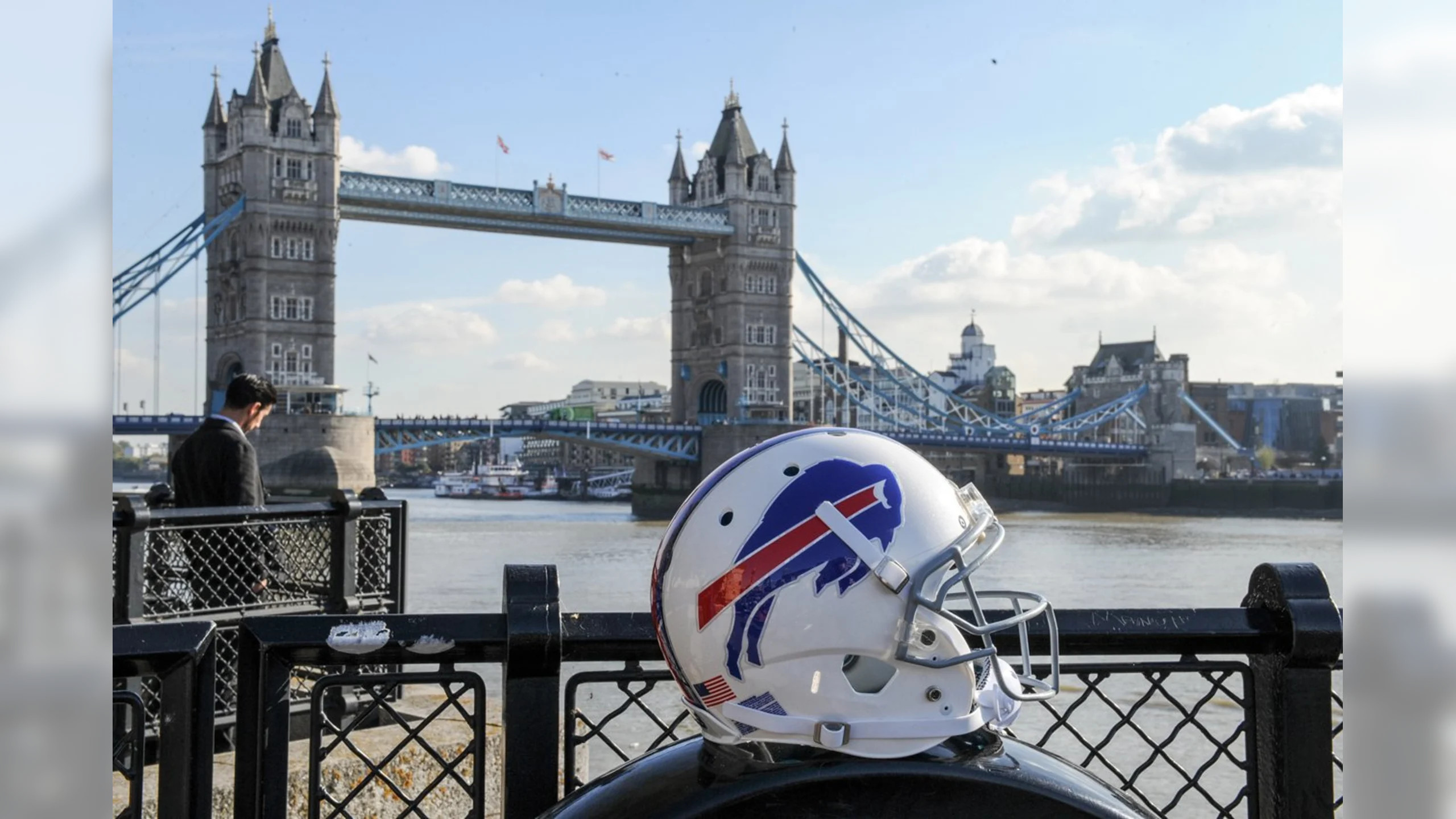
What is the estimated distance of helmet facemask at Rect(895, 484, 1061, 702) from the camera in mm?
1012

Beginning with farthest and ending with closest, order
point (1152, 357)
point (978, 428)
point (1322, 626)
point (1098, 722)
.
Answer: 1. point (1152, 357)
2. point (978, 428)
3. point (1098, 722)
4. point (1322, 626)

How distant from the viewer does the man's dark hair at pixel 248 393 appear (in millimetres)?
3504

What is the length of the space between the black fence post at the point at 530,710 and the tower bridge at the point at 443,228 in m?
31.0

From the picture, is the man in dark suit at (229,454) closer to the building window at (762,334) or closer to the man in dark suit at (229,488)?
the man in dark suit at (229,488)

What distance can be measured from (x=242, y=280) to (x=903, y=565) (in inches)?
1637

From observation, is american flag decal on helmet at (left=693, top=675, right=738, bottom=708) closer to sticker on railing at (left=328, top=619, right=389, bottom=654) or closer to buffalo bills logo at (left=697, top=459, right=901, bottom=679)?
buffalo bills logo at (left=697, top=459, right=901, bottom=679)

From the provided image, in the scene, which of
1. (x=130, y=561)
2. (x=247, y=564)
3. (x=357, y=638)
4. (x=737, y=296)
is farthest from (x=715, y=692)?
(x=737, y=296)

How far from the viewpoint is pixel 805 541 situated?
102 centimetres

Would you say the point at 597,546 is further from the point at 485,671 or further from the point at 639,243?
the point at 639,243

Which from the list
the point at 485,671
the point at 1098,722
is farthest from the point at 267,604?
the point at 1098,722

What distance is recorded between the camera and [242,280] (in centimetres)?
3988

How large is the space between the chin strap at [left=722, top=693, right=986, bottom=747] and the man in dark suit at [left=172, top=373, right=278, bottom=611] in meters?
2.71

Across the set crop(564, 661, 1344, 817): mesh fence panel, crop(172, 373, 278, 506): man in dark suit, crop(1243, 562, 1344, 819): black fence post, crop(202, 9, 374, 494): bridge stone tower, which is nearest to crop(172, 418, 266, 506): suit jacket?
crop(172, 373, 278, 506): man in dark suit
